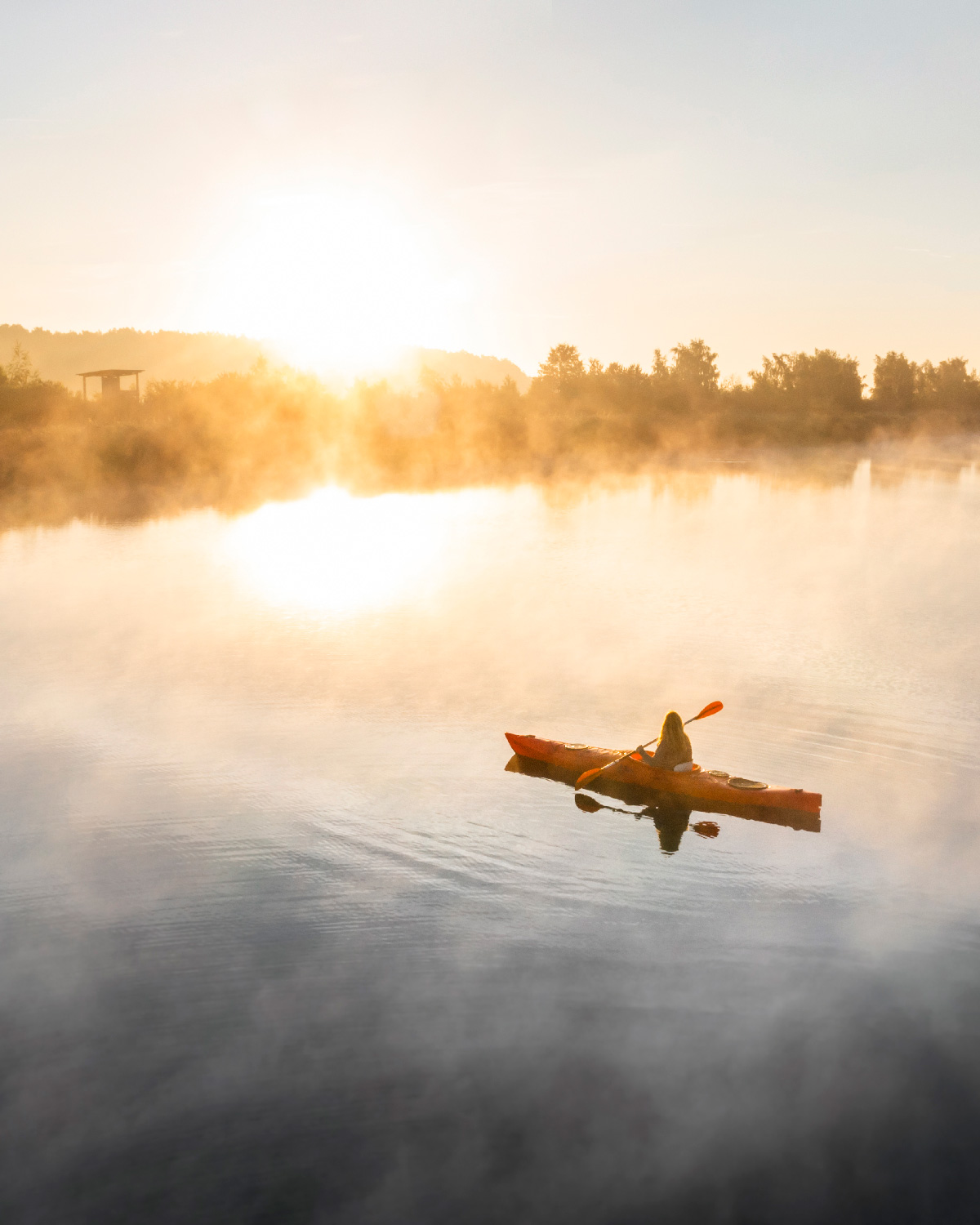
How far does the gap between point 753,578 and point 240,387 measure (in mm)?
58217

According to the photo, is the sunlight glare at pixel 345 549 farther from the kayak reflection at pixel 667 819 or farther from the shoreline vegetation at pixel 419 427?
the kayak reflection at pixel 667 819

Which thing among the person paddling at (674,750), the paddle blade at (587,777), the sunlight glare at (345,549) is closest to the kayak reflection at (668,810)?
the paddle blade at (587,777)

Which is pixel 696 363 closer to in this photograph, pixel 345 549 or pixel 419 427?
pixel 419 427

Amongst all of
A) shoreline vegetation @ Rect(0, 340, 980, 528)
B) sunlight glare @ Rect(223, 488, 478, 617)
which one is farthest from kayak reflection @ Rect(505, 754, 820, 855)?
shoreline vegetation @ Rect(0, 340, 980, 528)

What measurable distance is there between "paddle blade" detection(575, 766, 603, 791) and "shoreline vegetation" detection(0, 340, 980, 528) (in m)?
36.6

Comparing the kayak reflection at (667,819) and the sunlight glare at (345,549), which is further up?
the sunlight glare at (345,549)

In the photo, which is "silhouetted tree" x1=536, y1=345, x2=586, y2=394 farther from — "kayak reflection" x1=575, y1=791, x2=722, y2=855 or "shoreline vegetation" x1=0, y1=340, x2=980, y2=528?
"kayak reflection" x1=575, y1=791, x2=722, y2=855

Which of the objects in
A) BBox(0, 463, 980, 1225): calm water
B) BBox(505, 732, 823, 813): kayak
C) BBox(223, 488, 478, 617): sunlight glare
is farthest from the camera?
BBox(223, 488, 478, 617): sunlight glare

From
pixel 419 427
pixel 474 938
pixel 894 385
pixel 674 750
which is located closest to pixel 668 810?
pixel 674 750

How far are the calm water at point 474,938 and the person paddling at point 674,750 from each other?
0.89 meters

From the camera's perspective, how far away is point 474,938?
11281 millimetres

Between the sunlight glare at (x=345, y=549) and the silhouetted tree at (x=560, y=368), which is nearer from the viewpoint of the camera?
the sunlight glare at (x=345, y=549)

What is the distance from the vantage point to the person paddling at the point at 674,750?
14.6 meters

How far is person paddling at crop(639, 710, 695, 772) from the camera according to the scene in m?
14.6
